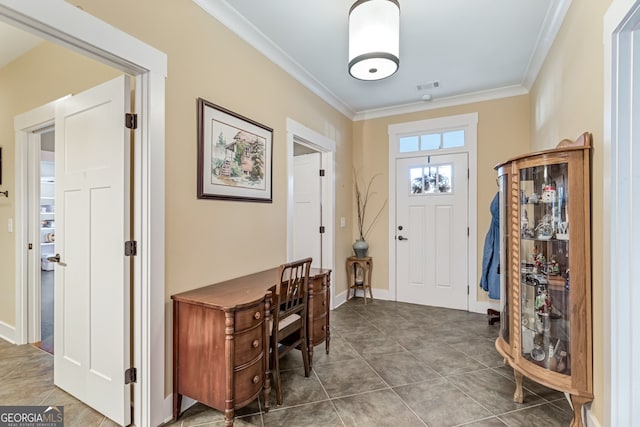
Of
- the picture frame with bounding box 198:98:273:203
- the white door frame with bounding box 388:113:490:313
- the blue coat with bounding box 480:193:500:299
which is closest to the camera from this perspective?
the picture frame with bounding box 198:98:273:203

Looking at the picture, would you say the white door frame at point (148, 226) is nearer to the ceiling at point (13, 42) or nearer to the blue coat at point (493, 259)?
the ceiling at point (13, 42)

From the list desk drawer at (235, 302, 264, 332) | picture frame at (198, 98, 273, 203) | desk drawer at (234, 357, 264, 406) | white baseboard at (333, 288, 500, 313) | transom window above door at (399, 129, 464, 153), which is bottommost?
white baseboard at (333, 288, 500, 313)

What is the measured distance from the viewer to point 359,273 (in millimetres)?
4559

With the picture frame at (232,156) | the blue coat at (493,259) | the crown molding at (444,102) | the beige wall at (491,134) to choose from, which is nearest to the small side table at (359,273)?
the beige wall at (491,134)

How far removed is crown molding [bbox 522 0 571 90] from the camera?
222 cm

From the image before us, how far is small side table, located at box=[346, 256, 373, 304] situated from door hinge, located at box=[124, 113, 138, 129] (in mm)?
3213

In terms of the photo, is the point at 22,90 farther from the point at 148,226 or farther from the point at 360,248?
the point at 360,248

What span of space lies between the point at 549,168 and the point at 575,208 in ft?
0.94

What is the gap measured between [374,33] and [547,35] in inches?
68.1

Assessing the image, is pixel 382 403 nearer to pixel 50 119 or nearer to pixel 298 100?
pixel 298 100

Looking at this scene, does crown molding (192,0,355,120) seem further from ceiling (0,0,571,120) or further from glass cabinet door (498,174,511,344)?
glass cabinet door (498,174,511,344)

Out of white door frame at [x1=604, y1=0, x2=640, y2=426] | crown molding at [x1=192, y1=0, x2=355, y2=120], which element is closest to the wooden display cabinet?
white door frame at [x1=604, y1=0, x2=640, y2=426]

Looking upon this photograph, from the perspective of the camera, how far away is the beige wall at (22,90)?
7.27 ft

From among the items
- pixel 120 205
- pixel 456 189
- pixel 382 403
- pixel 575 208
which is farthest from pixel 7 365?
pixel 456 189
